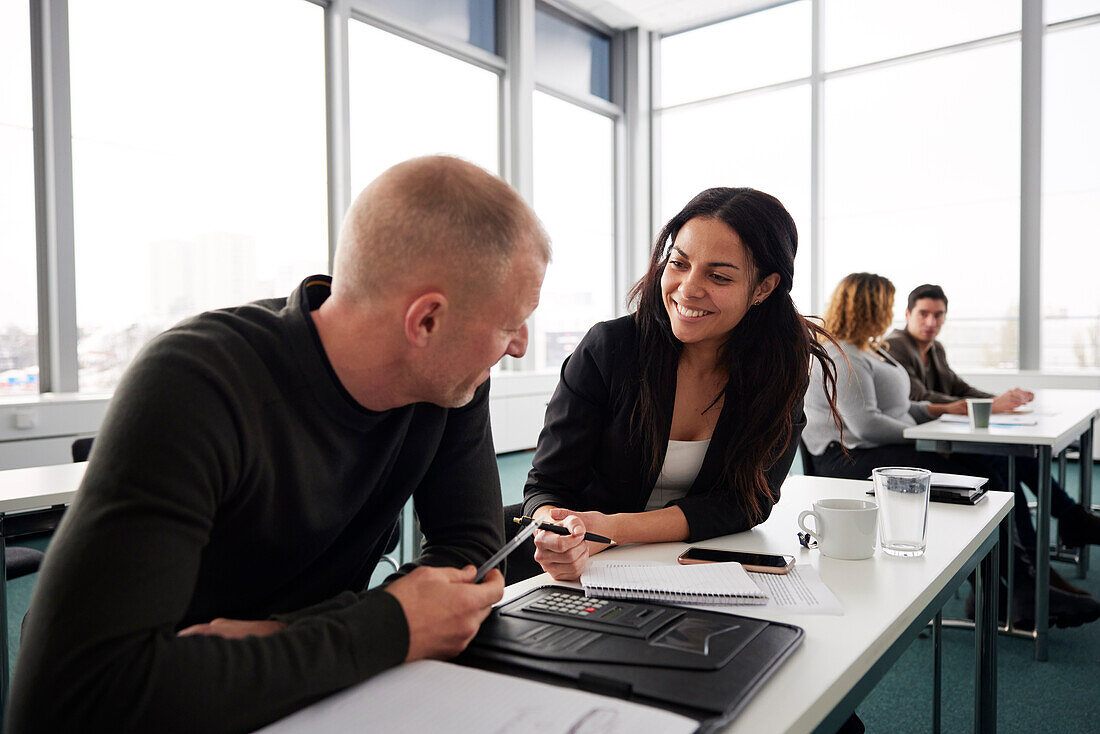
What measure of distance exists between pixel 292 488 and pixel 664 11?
24.4 ft

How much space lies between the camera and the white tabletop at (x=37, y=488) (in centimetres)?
178

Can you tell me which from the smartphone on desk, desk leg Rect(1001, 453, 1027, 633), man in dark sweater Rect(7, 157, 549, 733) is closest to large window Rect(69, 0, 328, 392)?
man in dark sweater Rect(7, 157, 549, 733)

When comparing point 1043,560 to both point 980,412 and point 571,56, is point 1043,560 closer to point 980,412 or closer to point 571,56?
point 980,412

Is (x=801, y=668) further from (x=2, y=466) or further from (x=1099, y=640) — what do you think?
(x=2, y=466)

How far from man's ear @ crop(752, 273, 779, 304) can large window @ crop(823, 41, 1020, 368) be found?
5.34 m

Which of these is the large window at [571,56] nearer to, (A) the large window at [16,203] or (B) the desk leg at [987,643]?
(A) the large window at [16,203]

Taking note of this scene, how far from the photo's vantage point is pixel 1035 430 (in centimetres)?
273

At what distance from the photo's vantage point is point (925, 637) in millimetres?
2645

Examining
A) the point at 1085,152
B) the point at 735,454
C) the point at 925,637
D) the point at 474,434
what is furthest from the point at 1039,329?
the point at 474,434

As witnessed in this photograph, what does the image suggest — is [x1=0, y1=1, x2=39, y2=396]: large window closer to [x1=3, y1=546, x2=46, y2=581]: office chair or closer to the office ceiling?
[x1=3, y1=546, x2=46, y2=581]: office chair

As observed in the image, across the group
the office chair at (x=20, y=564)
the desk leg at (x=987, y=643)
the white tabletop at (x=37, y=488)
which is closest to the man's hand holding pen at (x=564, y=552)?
the desk leg at (x=987, y=643)

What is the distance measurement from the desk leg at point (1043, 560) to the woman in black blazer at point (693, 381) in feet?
4.29

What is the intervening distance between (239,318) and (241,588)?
322mm

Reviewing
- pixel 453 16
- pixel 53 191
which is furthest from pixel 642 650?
pixel 453 16
